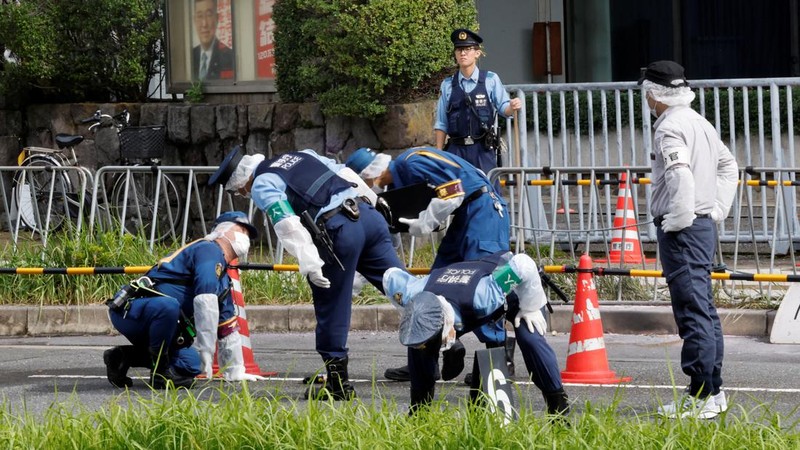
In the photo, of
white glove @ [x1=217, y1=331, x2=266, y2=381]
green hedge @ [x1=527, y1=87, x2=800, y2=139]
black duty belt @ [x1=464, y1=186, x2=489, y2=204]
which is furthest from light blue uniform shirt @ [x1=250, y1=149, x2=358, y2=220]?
green hedge @ [x1=527, y1=87, x2=800, y2=139]

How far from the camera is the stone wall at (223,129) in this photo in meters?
13.4

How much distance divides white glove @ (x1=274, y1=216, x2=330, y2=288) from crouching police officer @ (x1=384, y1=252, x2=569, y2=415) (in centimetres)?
71

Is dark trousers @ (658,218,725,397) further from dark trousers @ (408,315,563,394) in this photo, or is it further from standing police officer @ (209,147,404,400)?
standing police officer @ (209,147,404,400)

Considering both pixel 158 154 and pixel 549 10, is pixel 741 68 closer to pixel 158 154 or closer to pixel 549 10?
pixel 549 10

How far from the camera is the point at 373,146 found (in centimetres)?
1347

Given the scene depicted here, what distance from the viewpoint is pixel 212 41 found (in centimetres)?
1537

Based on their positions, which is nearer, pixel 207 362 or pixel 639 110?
pixel 207 362

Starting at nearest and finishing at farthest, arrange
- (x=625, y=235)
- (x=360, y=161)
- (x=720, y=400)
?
(x=720, y=400) → (x=360, y=161) → (x=625, y=235)

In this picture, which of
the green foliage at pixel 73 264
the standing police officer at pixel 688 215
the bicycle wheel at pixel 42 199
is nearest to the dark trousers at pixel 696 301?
the standing police officer at pixel 688 215

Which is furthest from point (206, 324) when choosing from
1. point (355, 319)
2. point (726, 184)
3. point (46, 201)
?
point (46, 201)

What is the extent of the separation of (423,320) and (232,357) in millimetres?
2240

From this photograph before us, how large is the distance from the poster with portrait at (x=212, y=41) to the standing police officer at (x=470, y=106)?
13.5ft

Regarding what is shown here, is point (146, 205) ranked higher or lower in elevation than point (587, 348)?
higher

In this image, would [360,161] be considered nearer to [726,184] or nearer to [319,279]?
[319,279]
